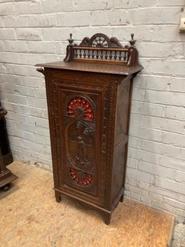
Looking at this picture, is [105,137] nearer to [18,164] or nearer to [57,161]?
[57,161]

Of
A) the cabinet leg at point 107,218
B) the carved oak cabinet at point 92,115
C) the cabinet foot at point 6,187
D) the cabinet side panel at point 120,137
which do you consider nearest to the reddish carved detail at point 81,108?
the carved oak cabinet at point 92,115

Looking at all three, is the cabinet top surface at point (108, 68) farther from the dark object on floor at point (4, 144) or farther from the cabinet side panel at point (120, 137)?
the dark object on floor at point (4, 144)

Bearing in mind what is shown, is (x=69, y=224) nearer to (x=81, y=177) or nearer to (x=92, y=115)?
(x=81, y=177)

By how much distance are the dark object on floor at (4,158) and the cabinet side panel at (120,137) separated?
84 cm

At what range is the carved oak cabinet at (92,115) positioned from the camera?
1131 mm

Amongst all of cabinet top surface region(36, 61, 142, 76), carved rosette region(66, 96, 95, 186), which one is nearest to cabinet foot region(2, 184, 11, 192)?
carved rosette region(66, 96, 95, 186)

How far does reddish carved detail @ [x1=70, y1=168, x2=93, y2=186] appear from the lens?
1.41 metres

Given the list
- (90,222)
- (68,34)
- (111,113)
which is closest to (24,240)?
(90,222)

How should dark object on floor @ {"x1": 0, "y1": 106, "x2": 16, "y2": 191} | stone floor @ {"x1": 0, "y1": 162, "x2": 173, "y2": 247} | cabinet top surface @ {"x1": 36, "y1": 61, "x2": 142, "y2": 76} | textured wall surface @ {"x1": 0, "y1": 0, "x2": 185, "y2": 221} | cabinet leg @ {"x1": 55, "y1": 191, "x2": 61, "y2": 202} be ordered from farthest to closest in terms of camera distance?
dark object on floor @ {"x1": 0, "y1": 106, "x2": 16, "y2": 191} → cabinet leg @ {"x1": 55, "y1": 191, "x2": 61, "y2": 202} → stone floor @ {"x1": 0, "y1": 162, "x2": 173, "y2": 247} → textured wall surface @ {"x1": 0, "y1": 0, "x2": 185, "y2": 221} → cabinet top surface @ {"x1": 36, "y1": 61, "x2": 142, "y2": 76}

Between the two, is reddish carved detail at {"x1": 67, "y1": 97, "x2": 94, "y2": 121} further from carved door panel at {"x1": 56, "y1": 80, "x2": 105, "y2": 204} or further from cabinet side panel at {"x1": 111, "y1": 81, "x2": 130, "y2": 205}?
cabinet side panel at {"x1": 111, "y1": 81, "x2": 130, "y2": 205}

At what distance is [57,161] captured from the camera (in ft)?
4.85

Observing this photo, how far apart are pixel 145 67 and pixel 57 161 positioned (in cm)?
81

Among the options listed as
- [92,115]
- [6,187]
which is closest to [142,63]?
[92,115]

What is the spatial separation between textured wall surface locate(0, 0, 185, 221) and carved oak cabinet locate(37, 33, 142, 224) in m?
A: 0.08
